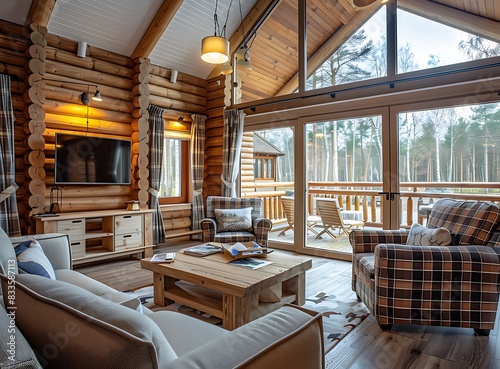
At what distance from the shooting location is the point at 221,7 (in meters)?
4.97

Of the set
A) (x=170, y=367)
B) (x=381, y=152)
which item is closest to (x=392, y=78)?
(x=381, y=152)

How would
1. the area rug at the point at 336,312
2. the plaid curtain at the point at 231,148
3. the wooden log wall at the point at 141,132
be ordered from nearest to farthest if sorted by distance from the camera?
the area rug at the point at 336,312
the wooden log wall at the point at 141,132
the plaid curtain at the point at 231,148

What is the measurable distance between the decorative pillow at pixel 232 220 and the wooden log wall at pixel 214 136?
1407 millimetres

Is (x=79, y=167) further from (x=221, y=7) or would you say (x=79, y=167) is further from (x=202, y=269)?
(x=221, y=7)

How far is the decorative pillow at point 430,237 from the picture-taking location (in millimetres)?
2397

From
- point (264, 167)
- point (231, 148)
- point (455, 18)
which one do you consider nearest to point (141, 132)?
point (231, 148)

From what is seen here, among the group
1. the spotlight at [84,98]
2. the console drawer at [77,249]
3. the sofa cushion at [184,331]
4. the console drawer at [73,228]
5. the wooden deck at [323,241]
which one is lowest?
the wooden deck at [323,241]

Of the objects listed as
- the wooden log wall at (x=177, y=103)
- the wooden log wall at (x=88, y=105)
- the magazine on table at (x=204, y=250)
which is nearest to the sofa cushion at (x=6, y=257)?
the magazine on table at (x=204, y=250)

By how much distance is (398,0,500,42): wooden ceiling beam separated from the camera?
11.7 feet

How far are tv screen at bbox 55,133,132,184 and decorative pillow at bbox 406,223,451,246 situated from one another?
12.8ft

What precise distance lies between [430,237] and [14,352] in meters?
2.63

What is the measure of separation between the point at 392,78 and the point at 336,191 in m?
2.35

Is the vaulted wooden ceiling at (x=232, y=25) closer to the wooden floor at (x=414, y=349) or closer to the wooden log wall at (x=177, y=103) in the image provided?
the wooden log wall at (x=177, y=103)

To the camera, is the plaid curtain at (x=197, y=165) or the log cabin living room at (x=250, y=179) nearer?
the log cabin living room at (x=250, y=179)
